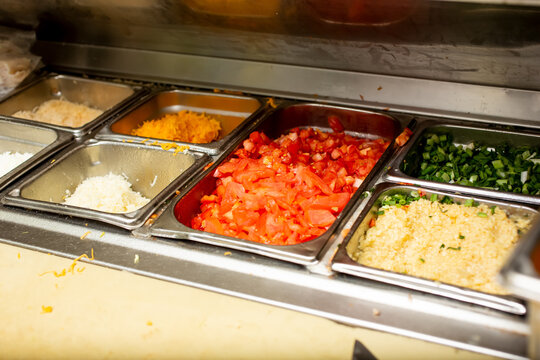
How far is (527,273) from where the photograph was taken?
3.28ft

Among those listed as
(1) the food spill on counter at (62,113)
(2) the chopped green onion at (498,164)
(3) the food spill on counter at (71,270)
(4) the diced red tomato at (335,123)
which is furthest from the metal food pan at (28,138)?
(2) the chopped green onion at (498,164)

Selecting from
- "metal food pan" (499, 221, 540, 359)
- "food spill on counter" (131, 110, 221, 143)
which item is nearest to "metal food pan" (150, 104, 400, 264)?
"food spill on counter" (131, 110, 221, 143)

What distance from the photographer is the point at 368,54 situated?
241 cm

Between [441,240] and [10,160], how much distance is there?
7.19ft

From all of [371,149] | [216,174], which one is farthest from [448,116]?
A: [216,174]

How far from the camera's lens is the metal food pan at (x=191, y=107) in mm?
2686

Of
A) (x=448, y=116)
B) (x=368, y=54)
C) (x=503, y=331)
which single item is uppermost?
(x=368, y=54)

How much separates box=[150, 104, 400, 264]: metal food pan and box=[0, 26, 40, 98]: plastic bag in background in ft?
5.44

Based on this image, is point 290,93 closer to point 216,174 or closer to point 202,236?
point 216,174

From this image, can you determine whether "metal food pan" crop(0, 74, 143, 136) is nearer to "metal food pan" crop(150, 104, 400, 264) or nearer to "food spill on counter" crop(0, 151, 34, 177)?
"food spill on counter" crop(0, 151, 34, 177)

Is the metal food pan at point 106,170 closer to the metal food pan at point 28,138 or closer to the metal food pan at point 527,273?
the metal food pan at point 28,138

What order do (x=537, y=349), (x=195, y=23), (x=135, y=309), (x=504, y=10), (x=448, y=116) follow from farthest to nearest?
(x=195, y=23) < (x=448, y=116) < (x=504, y=10) < (x=135, y=309) < (x=537, y=349)

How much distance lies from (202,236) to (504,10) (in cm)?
144

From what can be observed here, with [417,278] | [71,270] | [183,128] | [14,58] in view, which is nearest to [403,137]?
[417,278]
